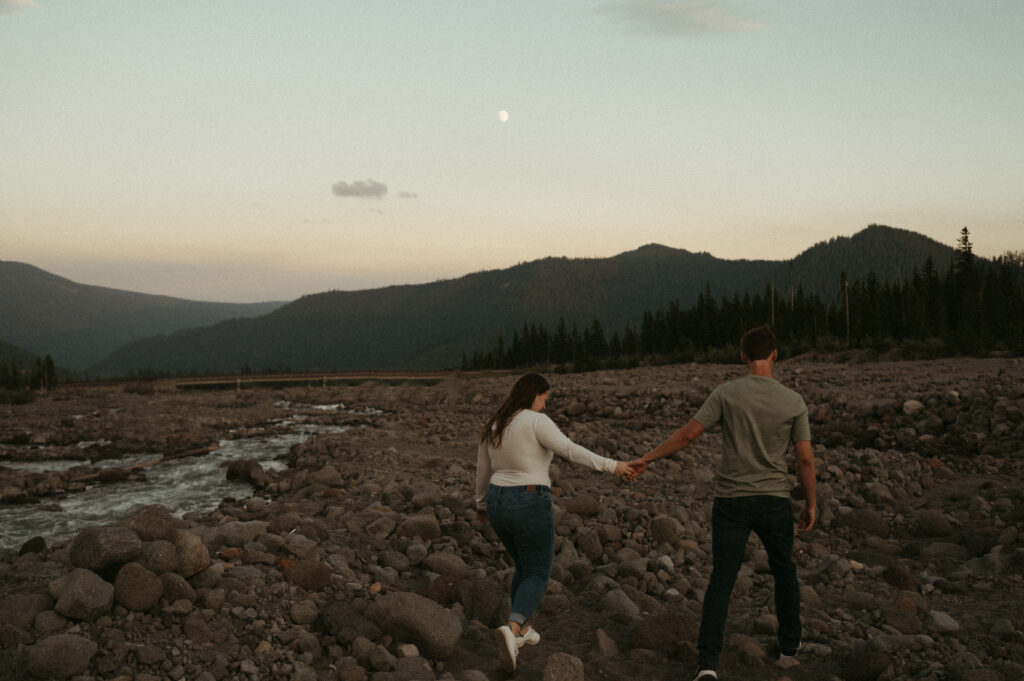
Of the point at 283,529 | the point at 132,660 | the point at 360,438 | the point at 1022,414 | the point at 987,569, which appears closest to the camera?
the point at 132,660

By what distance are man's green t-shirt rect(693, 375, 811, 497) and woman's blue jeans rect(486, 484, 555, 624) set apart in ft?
4.41

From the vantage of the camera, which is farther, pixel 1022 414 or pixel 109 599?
pixel 1022 414

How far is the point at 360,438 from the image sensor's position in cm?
2022

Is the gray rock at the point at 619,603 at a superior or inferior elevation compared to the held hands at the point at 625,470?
inferior

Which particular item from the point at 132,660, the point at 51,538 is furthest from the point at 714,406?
the point at 51,538

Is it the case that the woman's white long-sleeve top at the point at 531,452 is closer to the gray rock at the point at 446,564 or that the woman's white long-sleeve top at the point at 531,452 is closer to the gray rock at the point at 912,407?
the gray rock at the point at 446,564

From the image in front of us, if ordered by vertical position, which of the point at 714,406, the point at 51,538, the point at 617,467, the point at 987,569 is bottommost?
the point at 51,538

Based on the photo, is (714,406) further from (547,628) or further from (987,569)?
(987,569)

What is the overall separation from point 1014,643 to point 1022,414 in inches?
347

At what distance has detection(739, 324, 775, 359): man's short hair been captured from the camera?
5.01m

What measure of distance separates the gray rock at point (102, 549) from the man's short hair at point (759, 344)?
17.4 feet

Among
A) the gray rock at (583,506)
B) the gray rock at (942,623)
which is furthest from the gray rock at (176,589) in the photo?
the gray rock at (942,623)

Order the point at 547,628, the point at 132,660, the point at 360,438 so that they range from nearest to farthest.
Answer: the point at 132,660 → the point at 547,628 → the point at 360,438

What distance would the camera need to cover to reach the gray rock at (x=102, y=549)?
561 centimetres
